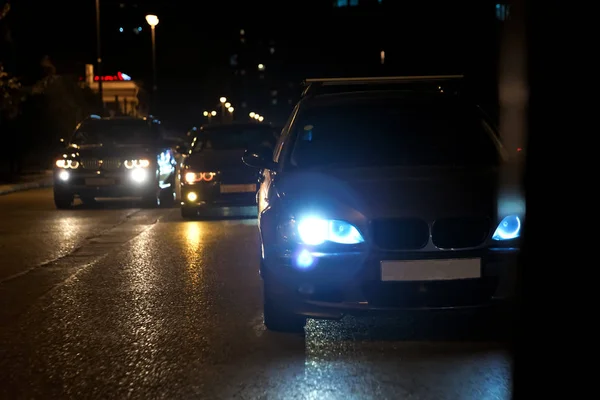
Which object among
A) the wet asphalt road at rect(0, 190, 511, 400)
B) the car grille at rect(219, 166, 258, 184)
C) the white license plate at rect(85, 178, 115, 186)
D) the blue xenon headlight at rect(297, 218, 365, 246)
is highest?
the car grille at rect(219, 166, 258, 184)

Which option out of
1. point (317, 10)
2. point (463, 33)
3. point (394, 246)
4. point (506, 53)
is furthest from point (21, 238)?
point (317, 10)

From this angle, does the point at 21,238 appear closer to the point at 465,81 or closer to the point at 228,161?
the point at 228,161

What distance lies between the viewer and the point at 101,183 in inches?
682

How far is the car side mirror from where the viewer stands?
7.41m

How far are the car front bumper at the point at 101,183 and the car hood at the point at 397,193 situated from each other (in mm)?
11297

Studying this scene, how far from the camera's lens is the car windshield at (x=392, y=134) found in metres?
7.29

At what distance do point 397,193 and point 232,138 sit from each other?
10.1 metres

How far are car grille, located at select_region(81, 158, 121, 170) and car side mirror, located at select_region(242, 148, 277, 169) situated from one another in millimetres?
9639

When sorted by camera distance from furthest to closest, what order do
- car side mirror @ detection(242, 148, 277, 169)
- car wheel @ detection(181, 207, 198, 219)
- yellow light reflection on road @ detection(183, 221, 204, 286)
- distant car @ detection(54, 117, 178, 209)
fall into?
distant car @ detection(54, 117, 178, 209)
car wheel @ detection(181, 207, 198, 219)
yellow light reflection on road @ detection(183, 221, 204, 286)
car side mirror @ detection(242, 148, 277, 169)

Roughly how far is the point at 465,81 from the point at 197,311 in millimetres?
3439

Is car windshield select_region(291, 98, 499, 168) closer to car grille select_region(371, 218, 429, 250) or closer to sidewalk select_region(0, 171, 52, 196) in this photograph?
car grille select_region(371, 218, 429, 250)

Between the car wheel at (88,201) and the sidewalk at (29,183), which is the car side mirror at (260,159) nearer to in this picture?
the car wheel at (88,201)

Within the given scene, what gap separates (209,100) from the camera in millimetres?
71562

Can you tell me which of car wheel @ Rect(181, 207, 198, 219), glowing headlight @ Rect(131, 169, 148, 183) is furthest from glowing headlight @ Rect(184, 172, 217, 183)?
glowing headlight @ Rect(131, 169, 148, 183)
